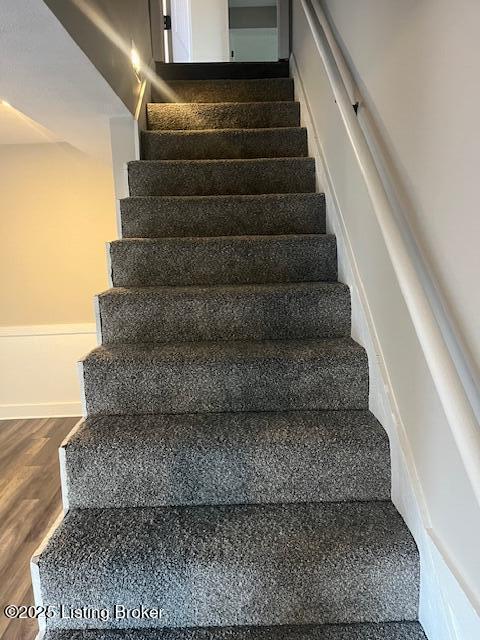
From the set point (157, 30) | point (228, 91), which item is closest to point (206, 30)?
point (157, 30)

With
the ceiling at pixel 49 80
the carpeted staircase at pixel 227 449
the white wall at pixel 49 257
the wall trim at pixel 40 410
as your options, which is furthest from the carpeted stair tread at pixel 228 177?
the wall trim at pixel 40 410

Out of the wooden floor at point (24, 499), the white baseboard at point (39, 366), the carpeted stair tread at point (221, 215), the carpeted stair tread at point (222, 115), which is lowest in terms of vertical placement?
the wooden floor at point (24, 499)

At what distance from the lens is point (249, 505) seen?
Result: 130 cm

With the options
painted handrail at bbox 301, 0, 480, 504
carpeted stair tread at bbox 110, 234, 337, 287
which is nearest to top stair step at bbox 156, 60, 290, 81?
carpeted stair tread at bbox 110, 234, 337, 287

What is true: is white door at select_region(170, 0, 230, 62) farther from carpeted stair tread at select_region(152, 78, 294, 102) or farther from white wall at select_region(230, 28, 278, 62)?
carpeted stair tread at select_region(152, 78, 294, 102)

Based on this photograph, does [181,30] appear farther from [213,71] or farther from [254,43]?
[254,43]

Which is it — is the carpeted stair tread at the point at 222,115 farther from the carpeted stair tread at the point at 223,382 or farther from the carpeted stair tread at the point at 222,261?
the carpeted stair tread at the point at 223,382

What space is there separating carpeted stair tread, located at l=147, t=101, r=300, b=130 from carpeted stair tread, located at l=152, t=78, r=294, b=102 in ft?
0.80

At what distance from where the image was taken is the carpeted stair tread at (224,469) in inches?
50.8

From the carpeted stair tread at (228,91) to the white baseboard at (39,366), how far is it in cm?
171

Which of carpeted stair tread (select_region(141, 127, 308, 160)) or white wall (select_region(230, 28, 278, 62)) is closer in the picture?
carpeted stair tread (select_region(141, 127, 308, 160))

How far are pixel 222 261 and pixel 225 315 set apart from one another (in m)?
0.31

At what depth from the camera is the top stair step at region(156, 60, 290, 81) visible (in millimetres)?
3070

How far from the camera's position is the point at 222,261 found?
75.4 inches
